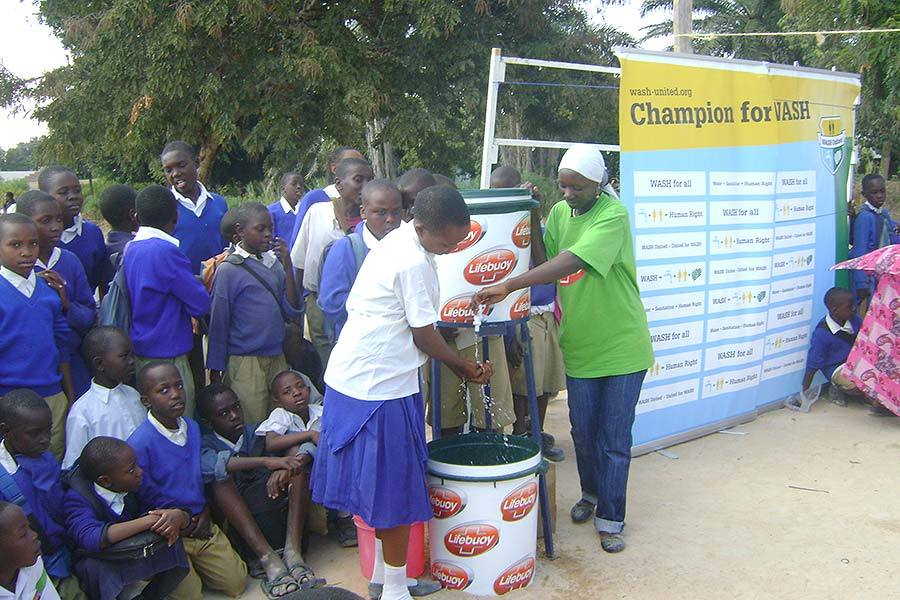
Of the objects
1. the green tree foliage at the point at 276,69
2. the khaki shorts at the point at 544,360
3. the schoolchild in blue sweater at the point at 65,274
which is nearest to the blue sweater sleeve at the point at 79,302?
the schoolchild in blue sweater at the point at 65,274

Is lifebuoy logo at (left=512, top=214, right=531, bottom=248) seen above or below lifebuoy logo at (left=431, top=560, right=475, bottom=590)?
above

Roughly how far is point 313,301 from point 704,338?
2579 millimetres

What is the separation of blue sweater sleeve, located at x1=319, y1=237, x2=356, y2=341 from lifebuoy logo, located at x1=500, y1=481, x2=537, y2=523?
128 centimetres

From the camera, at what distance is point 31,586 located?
2723 millimetres

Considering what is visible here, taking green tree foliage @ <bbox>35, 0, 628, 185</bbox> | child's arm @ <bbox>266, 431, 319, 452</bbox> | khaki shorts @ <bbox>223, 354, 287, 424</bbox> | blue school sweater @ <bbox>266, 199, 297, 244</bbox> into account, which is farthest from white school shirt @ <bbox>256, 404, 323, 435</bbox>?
green tree foliage @ <bbox>35, 0, 628, 185</bbox>

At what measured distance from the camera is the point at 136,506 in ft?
11.1

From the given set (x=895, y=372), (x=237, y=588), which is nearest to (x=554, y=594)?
(x=237, y=588)

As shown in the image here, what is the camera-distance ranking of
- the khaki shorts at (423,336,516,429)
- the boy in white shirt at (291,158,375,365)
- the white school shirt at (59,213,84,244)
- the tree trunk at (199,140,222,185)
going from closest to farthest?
the white school shirt at (59,213,84,244), the khaki shorts at (423,336,516,429), the boy in white shirt at (291,158,375,365), the tree trunk at (199,140,222,185)

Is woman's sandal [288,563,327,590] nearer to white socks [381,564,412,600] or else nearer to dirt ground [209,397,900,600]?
dirt ground [209,397,900,600]

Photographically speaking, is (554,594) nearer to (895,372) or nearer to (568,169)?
(568,169)

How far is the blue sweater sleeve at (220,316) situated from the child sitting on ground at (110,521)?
0.86 m

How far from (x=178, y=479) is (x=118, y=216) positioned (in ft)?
5.71

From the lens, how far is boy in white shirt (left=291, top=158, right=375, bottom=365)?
4539 millimetres

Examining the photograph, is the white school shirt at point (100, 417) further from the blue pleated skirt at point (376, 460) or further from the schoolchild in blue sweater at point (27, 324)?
the blue pleated skirt at point (376, 460)
